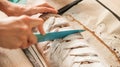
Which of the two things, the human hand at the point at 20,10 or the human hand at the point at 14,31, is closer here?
the human hand at the point at 14,31

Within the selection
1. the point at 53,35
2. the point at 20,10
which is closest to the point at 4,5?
the point at 20,10

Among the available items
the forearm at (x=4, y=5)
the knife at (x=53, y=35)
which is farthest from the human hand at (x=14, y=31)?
the forearm at (x=4, y=5)

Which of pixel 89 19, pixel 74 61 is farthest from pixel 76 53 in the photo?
pixel 89 19

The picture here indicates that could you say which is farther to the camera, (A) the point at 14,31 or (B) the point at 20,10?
(B) the point at 20,10

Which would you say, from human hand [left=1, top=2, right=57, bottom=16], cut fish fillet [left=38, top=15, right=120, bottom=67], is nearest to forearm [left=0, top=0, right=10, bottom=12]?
human hand [left=1, top=2, right=57, bottom=16]

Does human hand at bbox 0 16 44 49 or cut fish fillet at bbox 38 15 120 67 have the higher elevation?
cut fish fillet at bbox 38 15 120 67

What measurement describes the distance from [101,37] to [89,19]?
0.10 metres

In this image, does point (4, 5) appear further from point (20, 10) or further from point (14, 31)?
point (14, 31)

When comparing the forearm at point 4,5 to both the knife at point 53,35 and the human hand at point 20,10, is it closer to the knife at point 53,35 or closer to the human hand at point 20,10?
the human hand at point 20,10

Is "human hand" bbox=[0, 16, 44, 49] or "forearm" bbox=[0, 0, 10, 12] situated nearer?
"human hand" bbox=[0, 16, 44, 49]

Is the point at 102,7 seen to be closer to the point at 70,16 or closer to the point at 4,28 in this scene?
the point at 70,16

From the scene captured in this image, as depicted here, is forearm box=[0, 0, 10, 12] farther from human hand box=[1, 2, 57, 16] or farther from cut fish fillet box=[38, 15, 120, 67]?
cut fish fillet box=[38, 15, 120, 67]

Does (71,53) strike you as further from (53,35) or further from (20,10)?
(20,10)

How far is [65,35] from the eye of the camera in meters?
0.65
